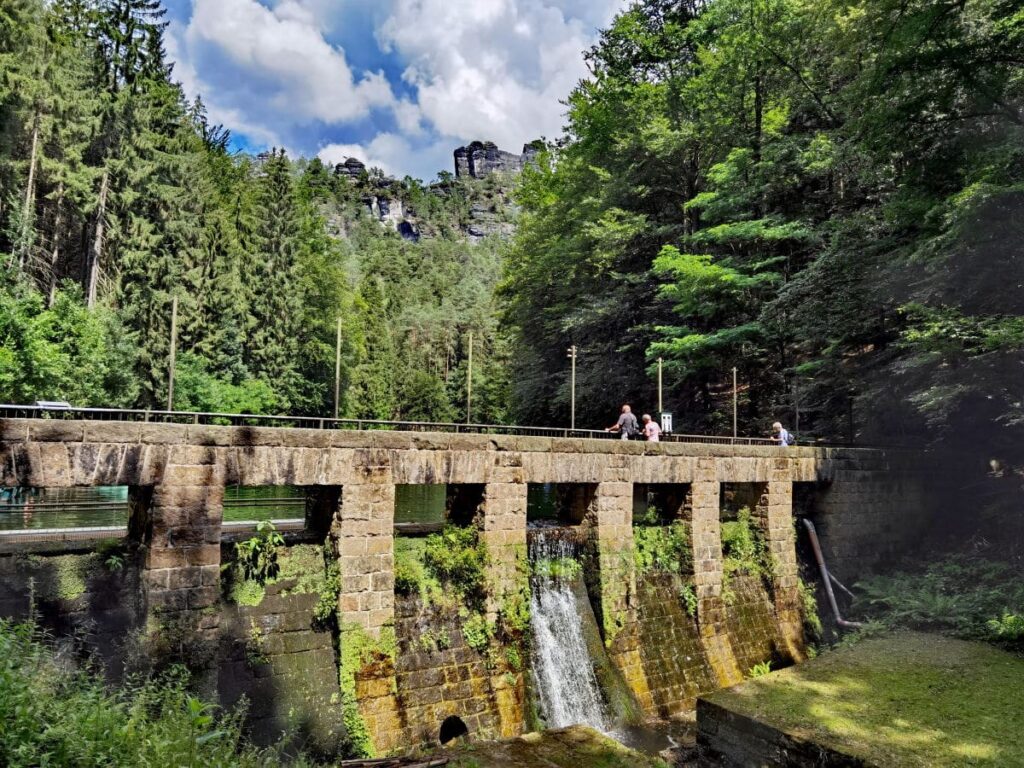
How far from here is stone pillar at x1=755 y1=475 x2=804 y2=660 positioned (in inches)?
584

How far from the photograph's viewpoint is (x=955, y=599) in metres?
12.8

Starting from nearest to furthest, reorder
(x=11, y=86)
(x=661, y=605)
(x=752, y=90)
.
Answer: (x=661, y=605), (x=11, y=86), (x=752, y=90)

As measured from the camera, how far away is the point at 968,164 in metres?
13.6

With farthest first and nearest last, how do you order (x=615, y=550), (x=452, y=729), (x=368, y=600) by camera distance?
(x=615, y=550) < (x=452, y=729) < (x=368, y=600)

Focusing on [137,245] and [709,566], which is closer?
[709,566]

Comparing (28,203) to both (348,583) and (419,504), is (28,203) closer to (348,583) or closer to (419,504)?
(419,504)

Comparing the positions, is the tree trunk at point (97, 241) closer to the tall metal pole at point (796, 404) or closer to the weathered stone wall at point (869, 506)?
the tall metal pole at point (796, 404)

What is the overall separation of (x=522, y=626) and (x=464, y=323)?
55.5 m

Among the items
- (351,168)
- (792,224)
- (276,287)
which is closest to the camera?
(792,224)

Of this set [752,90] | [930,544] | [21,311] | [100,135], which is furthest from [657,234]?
[100,135]

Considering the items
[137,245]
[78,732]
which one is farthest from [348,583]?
[137,245]

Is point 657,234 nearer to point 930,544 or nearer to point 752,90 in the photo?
point 752,90

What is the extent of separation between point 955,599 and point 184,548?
14162 millimetres

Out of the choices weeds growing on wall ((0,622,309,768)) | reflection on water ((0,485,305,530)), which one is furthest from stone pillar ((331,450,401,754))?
weeds growing on wall ((0,622,309,768))
